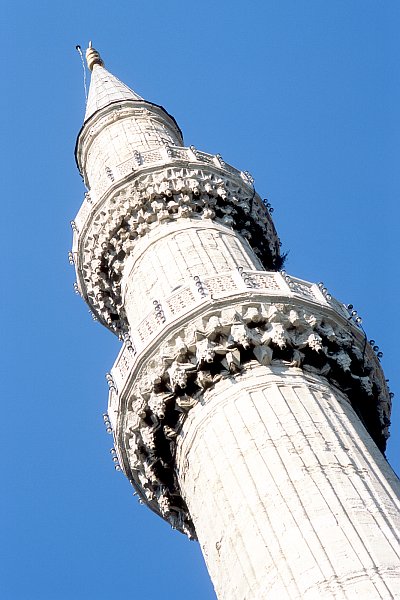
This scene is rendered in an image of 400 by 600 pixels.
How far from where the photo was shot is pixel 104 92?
2691 cm

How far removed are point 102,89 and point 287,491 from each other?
53.7 feet

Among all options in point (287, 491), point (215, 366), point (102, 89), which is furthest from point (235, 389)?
point (102, 89)

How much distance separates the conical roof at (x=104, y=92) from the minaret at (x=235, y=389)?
414cm

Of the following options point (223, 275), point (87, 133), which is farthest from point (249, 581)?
point (87, 133)

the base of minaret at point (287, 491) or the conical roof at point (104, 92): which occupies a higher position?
the conical roof at point (104, 92)

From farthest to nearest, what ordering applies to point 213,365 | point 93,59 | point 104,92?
point 93,59
point 104,92
point 213,365

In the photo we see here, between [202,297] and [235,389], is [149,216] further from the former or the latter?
[235,389]

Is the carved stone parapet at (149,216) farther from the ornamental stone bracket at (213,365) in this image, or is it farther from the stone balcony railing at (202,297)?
the ornamental stone bracket at (213,365)

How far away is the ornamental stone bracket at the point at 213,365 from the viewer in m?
15.5

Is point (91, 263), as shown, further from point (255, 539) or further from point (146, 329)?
point (255, 539)

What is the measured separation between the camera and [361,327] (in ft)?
55.7

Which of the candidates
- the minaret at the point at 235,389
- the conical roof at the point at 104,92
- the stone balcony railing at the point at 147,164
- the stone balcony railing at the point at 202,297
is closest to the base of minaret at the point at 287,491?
the minaret at the point at 235,389

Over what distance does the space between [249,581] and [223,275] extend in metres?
5.40

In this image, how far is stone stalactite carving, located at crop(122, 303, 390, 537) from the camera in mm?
15477
